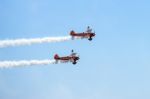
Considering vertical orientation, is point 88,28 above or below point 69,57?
above

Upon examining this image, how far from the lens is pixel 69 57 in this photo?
615ft

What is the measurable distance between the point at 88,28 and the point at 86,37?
18.9ft

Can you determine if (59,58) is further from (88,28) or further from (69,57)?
(88,28)

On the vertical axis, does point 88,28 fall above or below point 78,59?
above

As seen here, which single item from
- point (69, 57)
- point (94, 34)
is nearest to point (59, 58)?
point (69, 57)

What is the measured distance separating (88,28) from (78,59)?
50.5 ft

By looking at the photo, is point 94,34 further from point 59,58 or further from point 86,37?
point 59,58

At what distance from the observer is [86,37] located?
621ft

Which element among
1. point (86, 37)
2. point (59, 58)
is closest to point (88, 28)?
point (86, 37)

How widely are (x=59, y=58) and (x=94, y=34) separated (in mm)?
16973

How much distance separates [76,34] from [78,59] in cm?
1178

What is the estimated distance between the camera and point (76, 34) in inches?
7554

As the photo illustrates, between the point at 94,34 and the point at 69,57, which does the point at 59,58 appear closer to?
the point at 69,57

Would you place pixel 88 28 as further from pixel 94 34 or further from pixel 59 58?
pixel 59 58
